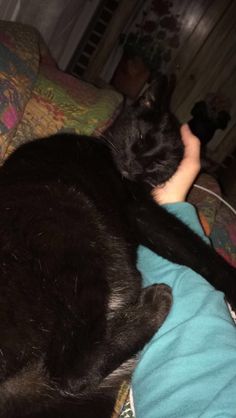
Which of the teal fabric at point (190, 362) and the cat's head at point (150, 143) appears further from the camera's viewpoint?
the cat's head at point (150, 143)

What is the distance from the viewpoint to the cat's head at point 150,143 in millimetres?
1574

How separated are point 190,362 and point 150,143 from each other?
0.98 m

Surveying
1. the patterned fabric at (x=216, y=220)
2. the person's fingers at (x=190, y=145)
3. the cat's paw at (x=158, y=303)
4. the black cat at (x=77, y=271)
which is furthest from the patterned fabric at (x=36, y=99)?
the cat's paw at (x=158, y=303)

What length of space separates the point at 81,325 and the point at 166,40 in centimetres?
357

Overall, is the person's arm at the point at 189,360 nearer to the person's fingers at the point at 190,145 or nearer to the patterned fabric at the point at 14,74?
the person's fingers at the point at 190,145

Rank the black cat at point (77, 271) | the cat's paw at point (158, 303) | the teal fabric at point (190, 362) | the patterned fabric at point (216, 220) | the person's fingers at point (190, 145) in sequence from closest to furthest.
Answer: the teal fabric at point (190, 362) → the black cat at point (77, 271) → the cat's paw at point (158, 303) → the person's fingers at point (190, 145) → the patterned fabric at point (216, 220)

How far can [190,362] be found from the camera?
0.86 metres

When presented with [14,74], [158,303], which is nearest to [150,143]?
[14,74]

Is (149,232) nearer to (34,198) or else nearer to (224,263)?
(224,263)

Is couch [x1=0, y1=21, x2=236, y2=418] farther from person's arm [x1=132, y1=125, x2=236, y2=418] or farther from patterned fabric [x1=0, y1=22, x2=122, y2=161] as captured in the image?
person's arm [x1=132, y1=125, x2=236, y2=418]

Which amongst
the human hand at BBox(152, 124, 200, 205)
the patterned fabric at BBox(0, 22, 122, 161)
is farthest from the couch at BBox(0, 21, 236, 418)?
the human hand at BBox(152, 124, 200, 205)

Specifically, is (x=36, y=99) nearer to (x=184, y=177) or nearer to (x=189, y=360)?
(x=184, y=177)

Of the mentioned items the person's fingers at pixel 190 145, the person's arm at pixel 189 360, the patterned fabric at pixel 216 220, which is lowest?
the patterned fabric at pixel 216 220

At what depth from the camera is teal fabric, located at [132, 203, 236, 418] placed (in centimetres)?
80
